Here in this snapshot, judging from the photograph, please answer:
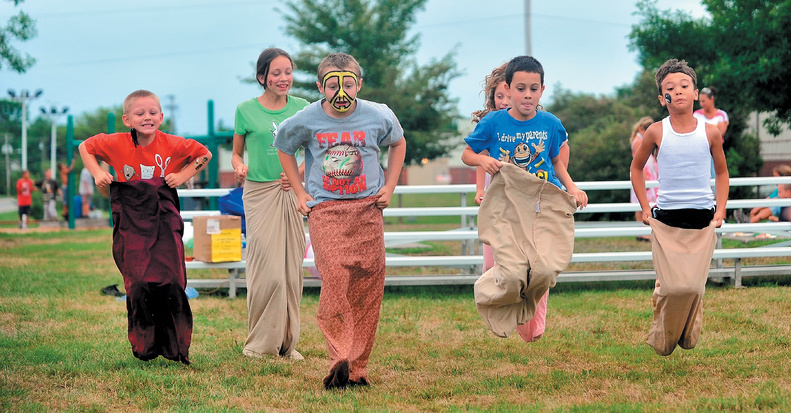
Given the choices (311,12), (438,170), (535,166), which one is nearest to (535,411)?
(535,166)

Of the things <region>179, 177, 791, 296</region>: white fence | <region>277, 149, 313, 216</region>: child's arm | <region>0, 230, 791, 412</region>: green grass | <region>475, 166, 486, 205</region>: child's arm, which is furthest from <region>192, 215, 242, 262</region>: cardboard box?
<region>475, 166, 486, 205</region>: child's arm

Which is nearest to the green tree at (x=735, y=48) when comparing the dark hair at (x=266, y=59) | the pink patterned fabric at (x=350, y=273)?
the dark hair at (x=266, y=59)

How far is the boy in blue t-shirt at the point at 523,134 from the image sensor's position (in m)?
5.32

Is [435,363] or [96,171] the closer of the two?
[96,171]

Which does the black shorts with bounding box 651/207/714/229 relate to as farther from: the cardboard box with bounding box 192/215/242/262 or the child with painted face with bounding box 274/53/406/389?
the cardboard box with bounding box 192/215/242/262

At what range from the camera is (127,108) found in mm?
5699

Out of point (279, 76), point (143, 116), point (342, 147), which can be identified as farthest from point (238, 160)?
point (342, 147)

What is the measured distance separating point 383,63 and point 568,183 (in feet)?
78.2

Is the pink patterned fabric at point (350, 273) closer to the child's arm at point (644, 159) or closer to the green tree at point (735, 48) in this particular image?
the child's arm at point (644, 159)

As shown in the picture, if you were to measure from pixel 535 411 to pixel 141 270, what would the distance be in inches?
111

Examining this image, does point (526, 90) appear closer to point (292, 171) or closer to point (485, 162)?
point (485, 162)

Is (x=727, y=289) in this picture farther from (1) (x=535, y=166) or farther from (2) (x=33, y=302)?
(2) (x=33, y=302)

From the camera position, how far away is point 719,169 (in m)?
5.39

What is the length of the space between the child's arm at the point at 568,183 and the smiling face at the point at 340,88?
1.46 metres
